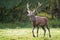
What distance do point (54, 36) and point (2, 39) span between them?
3.50 meters

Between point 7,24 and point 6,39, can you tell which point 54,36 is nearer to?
point 6,39

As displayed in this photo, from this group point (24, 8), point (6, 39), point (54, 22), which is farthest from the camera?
point (24, 8)

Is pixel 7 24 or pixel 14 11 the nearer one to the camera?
pixel 7 24

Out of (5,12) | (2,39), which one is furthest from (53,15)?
(2,39)

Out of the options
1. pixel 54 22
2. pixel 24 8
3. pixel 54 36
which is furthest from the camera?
pixel 24 8

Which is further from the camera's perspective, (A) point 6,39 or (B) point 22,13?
(B) point 22,13

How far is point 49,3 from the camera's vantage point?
3105 centimetres

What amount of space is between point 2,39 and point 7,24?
1310 centimetres

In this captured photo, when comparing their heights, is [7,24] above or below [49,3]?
below

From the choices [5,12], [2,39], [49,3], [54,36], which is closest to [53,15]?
[49,3]

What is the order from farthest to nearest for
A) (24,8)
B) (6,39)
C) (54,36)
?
(24,8) → (54,36) → (6,39)

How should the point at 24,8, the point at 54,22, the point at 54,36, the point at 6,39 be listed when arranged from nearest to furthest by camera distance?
the point at 6,39 < the point at 54,36 < the point at 54,22 < the point at 24,8

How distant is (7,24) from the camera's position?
29078 millimetres

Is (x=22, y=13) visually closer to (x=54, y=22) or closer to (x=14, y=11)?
(x=14, y=11)
